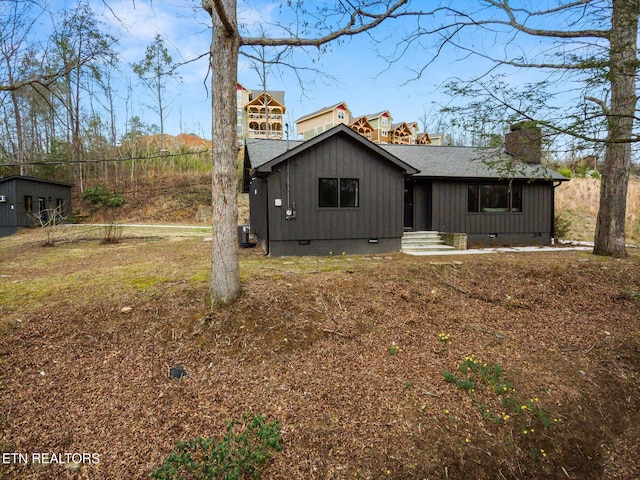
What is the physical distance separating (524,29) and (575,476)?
6.61 m

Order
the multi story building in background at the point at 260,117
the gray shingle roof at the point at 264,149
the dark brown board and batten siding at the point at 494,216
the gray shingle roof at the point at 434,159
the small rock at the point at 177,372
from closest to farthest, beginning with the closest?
the small rock at the point at 177,372 < the gray shingle roof at the point at 264,149 < the gray shingle roof at the point at 434,159 < the dark brown board and batten siding at the point at 494,216 < the multi story building in background at the point at 260,117

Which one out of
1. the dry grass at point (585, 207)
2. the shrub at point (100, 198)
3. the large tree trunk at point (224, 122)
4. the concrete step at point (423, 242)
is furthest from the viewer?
the shrub at point (100, 198)

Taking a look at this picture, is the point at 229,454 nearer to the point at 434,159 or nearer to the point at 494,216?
the point at 494,216

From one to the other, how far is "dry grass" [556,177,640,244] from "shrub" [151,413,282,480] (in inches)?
629

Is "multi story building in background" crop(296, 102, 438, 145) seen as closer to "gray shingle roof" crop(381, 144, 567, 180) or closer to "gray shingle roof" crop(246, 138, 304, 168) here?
"gray shingle roof" crop(381, 144, 567, 180)

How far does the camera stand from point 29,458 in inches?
104

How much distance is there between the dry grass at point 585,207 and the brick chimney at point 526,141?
11.8 m

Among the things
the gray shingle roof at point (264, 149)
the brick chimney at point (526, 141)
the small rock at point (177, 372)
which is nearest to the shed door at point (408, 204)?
the gray shingle roof at point (264, 149)

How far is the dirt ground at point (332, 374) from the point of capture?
9.49 ft

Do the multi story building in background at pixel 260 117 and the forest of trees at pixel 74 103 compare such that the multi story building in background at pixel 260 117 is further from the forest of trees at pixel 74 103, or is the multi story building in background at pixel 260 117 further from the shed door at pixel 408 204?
the shed door at pixel 408 204

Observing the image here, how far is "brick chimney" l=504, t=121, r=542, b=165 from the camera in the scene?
14.3ft

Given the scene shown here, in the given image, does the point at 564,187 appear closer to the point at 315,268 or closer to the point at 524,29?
the point at 524,29

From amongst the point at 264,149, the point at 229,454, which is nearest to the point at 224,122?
the point at 229,454

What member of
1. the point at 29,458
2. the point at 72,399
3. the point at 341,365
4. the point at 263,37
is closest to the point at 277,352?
the point at 341,365
